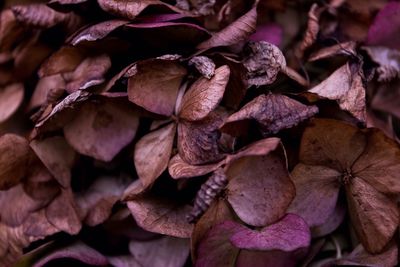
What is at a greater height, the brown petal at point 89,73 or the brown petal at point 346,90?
the brown petal at point 89,73

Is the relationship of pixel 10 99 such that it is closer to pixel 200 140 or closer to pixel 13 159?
pixel 13 159

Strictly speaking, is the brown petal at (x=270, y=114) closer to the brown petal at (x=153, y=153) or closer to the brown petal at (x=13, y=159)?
the brown petal at (x=153, y=153)

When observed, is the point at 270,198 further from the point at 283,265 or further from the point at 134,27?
the point at 134,27

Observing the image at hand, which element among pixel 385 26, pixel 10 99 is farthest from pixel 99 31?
pixel 385 26

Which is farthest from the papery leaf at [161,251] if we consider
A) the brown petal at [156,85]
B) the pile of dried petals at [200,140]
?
the brown petal at [156,85]

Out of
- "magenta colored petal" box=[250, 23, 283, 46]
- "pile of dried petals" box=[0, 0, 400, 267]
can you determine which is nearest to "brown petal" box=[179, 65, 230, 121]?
"pile of dried petals" box=[0, 0, 400, 267]

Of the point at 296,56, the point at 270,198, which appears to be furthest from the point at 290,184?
the point at 296,56
